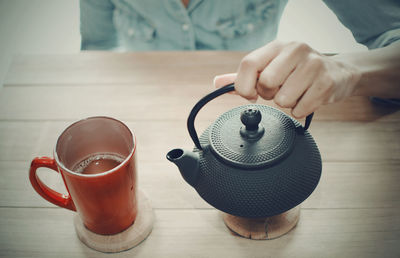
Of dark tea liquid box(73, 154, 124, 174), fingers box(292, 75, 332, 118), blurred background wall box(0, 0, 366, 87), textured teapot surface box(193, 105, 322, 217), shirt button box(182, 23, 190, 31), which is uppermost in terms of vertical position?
fingers box(292, 75, 332, 118)

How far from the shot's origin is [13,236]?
58 centimetres

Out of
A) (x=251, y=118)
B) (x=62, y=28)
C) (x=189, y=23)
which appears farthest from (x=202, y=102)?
(x=62, y=28)

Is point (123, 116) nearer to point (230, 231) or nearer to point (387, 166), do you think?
point (230, 231)

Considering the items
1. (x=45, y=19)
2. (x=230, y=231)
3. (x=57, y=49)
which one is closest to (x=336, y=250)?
(x=230, y=231)

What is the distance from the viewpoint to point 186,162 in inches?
20.3

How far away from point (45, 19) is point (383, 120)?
2141 millimetres

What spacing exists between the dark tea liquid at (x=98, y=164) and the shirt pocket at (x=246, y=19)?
2.00ft

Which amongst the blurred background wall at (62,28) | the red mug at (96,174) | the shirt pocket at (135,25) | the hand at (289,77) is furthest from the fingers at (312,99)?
Result: the blurred background wall at (62,28)

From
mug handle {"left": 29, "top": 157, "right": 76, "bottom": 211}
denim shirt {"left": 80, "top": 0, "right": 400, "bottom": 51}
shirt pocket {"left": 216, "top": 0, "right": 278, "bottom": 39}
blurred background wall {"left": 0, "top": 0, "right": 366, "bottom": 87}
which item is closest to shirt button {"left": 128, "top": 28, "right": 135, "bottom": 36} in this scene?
denim shirt {"left": 80, "top": 0, "right": 400, "bottom": 51}

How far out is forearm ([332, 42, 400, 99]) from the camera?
66cm

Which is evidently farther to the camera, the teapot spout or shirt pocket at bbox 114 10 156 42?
shirt pocket at bbox 114 10 156 42

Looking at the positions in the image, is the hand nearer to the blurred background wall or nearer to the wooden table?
the wooden table

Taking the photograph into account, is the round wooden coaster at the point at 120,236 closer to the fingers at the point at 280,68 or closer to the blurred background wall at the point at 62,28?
the fingers at the point at 280,68

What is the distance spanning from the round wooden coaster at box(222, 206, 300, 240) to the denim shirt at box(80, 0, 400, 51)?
1.76 ft
